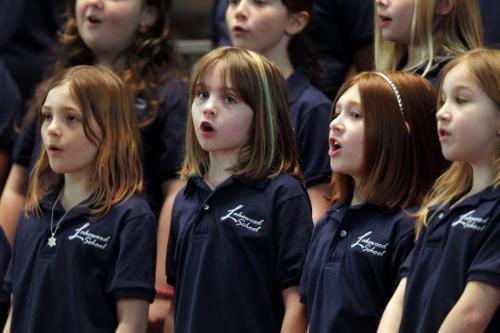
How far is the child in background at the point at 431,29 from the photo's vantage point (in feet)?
14.1

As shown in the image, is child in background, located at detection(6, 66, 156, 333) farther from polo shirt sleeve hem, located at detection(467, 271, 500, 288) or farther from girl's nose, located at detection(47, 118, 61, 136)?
polo shirt sleeve hem, located at detection(467, 271, 500, 288)

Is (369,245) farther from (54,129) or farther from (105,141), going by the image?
(54,129)

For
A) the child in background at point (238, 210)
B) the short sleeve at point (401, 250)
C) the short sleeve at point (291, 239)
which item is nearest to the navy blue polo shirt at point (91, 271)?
the child in background at point (238, 210)

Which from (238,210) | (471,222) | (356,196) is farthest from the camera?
(238,210)

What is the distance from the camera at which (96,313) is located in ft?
14.0

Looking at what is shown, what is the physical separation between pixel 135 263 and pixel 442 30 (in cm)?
132

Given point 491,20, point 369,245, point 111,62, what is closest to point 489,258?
point 369,245

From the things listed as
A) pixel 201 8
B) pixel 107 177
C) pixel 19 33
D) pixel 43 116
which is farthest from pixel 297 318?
pixel 201 8

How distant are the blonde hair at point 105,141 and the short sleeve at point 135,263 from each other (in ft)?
0.42

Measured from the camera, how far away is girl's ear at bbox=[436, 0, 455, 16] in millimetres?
4339

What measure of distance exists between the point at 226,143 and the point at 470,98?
0.95 m

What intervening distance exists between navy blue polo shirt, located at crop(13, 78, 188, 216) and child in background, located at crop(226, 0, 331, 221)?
0.35 m

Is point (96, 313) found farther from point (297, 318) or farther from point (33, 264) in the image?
point (297, 318)

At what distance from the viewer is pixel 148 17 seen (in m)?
5.30
